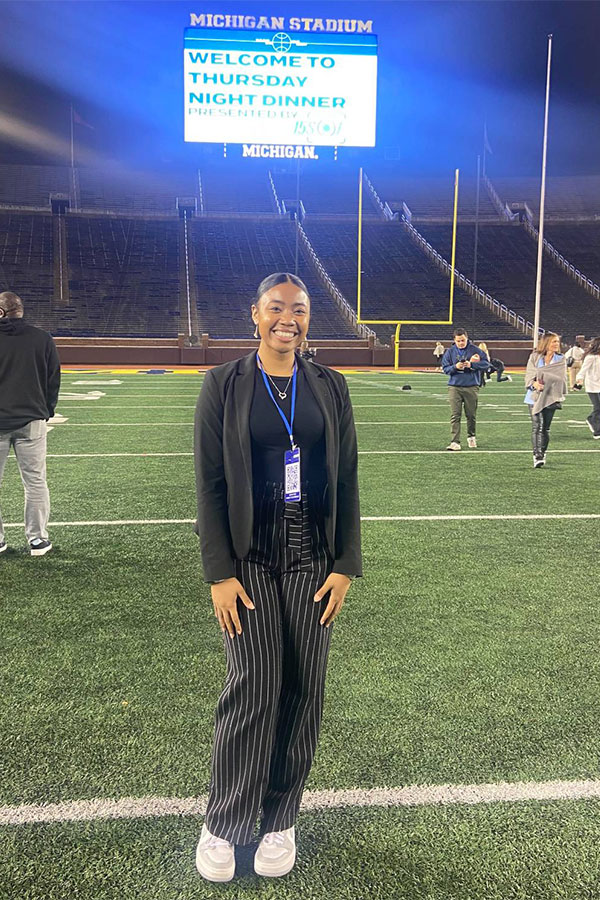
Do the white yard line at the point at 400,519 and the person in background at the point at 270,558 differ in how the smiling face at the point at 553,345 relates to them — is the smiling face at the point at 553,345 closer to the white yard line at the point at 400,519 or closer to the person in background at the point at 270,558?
the white yard line at the point at 400,519

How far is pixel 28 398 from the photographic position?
5.14m

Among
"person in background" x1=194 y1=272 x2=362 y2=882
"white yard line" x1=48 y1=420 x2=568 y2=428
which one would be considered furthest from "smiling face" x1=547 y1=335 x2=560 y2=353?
"person in background" x1=194 y1=272 x2=362 y2=882

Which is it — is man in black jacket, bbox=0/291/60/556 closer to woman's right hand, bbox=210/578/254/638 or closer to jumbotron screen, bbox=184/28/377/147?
woman's right hand, bbox=210/578/254/638

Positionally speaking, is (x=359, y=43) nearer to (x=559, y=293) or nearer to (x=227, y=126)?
(x=227, y=126)

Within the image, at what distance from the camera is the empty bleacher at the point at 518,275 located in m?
40.9

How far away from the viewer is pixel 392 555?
18.2ft

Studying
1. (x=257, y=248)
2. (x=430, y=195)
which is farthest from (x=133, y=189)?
(x=430, y=195)

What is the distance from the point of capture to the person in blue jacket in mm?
10227

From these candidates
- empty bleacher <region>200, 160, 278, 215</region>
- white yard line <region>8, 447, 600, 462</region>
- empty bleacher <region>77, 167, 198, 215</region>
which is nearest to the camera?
white yard line <region>8, 447, 600, 462</region>

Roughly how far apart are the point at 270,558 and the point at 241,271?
44.8 metres

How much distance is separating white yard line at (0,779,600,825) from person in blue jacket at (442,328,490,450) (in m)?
7.96

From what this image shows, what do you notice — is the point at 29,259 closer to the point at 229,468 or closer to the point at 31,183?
the point at 31,183

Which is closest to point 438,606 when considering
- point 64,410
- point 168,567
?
point 168,567

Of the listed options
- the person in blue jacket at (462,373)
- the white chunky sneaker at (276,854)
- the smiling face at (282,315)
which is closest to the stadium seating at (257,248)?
the person in blue jacket at (462,373)
